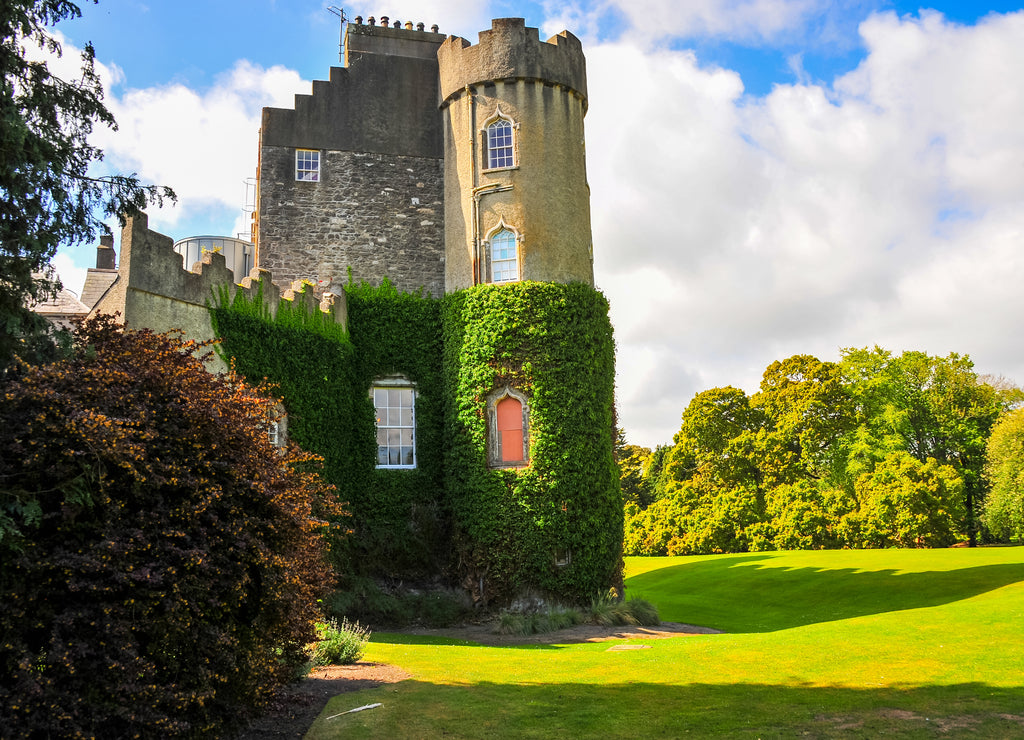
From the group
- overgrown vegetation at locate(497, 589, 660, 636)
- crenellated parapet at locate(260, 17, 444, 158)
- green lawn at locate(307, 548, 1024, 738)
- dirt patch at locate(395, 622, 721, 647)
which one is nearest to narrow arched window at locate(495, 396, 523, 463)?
overgrown vegetation at locate(497, 589, 660, 636)

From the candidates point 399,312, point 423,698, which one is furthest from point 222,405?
point 399,312

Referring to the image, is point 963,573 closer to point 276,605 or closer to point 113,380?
point 276,605

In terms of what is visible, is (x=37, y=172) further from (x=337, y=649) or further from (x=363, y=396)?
(x=363, y=396)

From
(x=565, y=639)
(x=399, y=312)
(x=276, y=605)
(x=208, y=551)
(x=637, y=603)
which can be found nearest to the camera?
(x=208, y=551)

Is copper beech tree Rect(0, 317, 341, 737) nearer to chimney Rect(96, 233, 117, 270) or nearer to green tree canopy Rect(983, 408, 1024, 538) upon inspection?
chimney Rect(96, 233, 117, 270)

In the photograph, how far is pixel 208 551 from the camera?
7.95 meters

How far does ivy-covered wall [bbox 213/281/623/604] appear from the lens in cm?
2091

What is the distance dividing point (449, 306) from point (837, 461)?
30.6m

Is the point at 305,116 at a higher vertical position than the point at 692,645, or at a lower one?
higher

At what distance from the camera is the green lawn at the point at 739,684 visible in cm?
936

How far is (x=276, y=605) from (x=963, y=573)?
2447 centimetres

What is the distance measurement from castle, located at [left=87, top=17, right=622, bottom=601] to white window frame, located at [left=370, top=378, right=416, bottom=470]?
6cm

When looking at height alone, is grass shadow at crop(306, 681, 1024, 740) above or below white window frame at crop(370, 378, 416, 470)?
below

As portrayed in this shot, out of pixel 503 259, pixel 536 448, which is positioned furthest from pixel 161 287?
pixel 503 259
